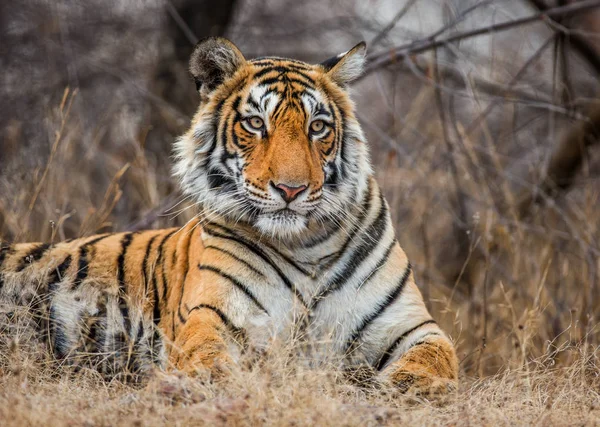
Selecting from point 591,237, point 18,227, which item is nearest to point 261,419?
point 18,227

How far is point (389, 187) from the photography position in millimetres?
6379

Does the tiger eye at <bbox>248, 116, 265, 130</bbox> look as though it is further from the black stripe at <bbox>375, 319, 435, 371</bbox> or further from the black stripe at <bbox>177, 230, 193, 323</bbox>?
the black stripe at <bbox>375, 319, 435, 371</bbox>

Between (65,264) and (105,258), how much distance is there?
190 mm

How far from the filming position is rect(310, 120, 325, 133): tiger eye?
346 cm

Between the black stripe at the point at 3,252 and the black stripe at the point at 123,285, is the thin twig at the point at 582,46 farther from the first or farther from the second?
the black stripe at the point at 3,252

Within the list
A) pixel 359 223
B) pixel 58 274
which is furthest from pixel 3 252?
pixel 359 223

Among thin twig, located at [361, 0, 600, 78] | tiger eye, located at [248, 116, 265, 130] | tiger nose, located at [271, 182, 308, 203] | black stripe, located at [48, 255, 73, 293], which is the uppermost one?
thin twig, located at [361, 0, 600, 78]

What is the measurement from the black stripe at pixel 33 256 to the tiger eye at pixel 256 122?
126 centimetres

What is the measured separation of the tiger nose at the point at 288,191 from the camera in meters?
3.18

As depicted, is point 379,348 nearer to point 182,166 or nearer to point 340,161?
point 340,161

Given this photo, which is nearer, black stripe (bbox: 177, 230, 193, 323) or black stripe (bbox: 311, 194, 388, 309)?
black stripe (bbox: 311, 194, 388, 309)

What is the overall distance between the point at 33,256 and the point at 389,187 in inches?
123

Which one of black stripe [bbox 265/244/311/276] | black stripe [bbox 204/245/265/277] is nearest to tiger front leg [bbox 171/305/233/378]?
black stripe [bbox 204/245/265/277]

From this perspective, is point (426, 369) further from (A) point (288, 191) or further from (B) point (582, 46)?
(B) point (582, 46)
